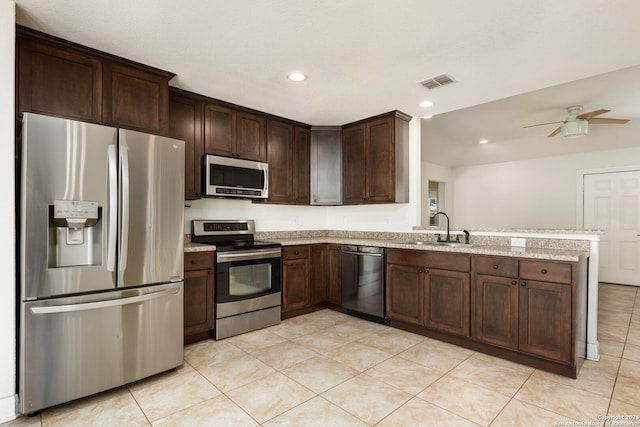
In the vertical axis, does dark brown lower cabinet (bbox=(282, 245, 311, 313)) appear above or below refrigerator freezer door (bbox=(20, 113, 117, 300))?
below

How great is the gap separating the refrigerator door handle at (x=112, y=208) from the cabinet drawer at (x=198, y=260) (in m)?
0.78

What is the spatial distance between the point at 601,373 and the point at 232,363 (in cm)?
285

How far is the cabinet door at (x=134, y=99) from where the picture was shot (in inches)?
96.0

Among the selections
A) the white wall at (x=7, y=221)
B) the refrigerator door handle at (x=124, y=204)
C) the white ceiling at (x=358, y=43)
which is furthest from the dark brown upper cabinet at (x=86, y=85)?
the refrigerator door handle at (x=124, y=204)

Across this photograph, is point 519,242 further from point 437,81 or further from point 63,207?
point 63,207

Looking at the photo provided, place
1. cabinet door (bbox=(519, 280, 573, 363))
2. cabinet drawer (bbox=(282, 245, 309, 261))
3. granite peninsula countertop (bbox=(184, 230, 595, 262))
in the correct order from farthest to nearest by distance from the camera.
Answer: cabinet drawer (bbox=(282, 245, 309, 261))
granite peninsula countertop (bbox=(184, 230, 595, 262))
cabinet door (bbox=(519, 280, 573, 363))

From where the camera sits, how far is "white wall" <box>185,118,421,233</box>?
146 inches

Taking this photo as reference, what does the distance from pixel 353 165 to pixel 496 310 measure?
2.30 m

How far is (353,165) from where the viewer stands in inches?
164

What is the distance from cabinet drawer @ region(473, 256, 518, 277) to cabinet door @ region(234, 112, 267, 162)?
253cm

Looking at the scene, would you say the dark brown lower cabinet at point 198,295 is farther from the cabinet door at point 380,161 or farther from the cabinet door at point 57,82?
the cabinet door at point 380,161

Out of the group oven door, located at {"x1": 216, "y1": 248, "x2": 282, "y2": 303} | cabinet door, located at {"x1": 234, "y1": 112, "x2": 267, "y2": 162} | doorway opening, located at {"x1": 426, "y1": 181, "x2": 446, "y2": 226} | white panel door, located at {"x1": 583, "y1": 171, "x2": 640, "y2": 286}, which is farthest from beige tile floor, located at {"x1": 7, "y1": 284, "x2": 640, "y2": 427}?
doorway opening, located at {"x1": 426, "y1": 181, "x2": 446, "y2": 226}

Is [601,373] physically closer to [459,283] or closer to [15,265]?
Result: [459,283]

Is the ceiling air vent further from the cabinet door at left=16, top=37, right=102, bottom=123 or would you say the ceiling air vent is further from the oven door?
the cabinet door at left=16, top=37, right=102, bottom=123
